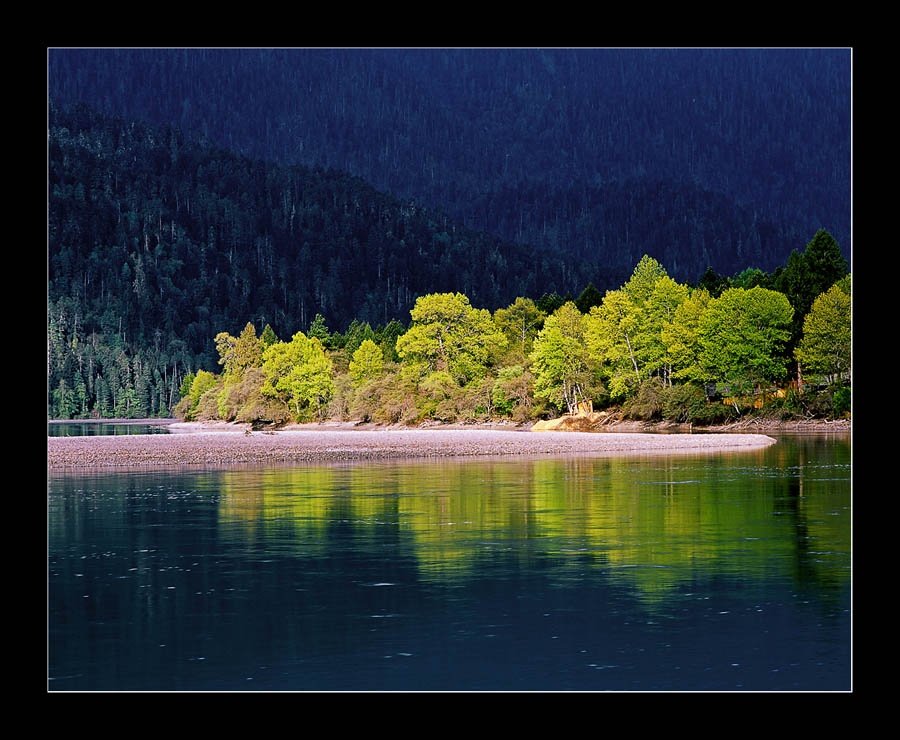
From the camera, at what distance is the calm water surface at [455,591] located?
1678 centimetres

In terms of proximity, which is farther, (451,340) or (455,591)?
(451,340)

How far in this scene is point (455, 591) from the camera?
21953 millimetres

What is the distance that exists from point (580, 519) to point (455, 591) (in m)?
10.6

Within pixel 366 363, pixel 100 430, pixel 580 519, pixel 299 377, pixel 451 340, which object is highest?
pixel 451 340

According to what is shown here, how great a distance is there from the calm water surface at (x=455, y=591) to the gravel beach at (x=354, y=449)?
21.9 m

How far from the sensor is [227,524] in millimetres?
31656

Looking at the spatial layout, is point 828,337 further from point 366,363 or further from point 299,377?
point 299,377

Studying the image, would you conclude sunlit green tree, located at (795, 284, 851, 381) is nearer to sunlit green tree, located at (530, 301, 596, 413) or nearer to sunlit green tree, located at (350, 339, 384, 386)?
sunlit green tree, located at (530, 301, 596, 413)

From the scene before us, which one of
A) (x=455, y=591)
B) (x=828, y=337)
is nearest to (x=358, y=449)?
(x=828, y=337)

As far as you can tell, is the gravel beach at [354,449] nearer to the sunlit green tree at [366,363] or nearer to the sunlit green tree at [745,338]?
the sunlit green tree at [745,338]
